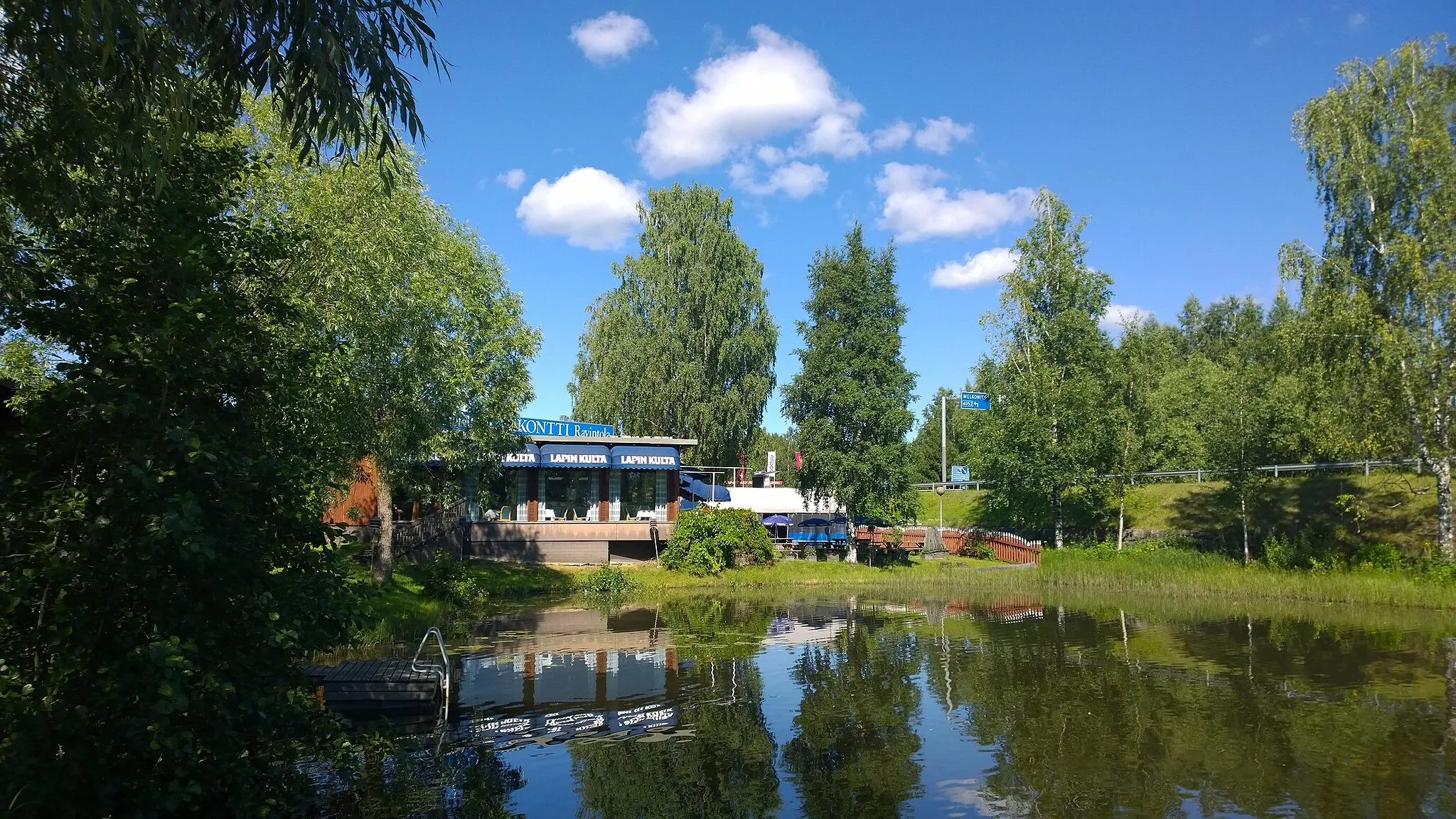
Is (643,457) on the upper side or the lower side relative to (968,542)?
upper

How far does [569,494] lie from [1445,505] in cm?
3079

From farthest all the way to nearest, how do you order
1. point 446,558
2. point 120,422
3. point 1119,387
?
point 1119,387 → point 446,558 → point 120,422

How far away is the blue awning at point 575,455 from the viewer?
34.1m

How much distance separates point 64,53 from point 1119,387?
39.8 m

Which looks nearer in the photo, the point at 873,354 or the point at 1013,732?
the point at 1013,732

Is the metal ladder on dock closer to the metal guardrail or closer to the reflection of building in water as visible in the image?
the reflection of building in water

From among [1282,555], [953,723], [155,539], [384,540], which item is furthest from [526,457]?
[155,539]

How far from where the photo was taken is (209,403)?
7.01m

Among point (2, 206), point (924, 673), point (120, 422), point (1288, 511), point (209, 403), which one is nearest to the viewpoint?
point (120, 422)

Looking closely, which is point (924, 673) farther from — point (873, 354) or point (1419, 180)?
point (1419, 180)

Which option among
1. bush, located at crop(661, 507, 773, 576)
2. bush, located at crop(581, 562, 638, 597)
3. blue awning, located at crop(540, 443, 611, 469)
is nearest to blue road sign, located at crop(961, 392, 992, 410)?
bush, located at crop(661, 507, 773, 576)

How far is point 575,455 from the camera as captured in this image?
112 feet

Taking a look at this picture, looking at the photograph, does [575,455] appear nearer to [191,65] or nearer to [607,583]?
[607,583]

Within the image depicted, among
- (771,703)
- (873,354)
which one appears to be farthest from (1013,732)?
(873,354)
